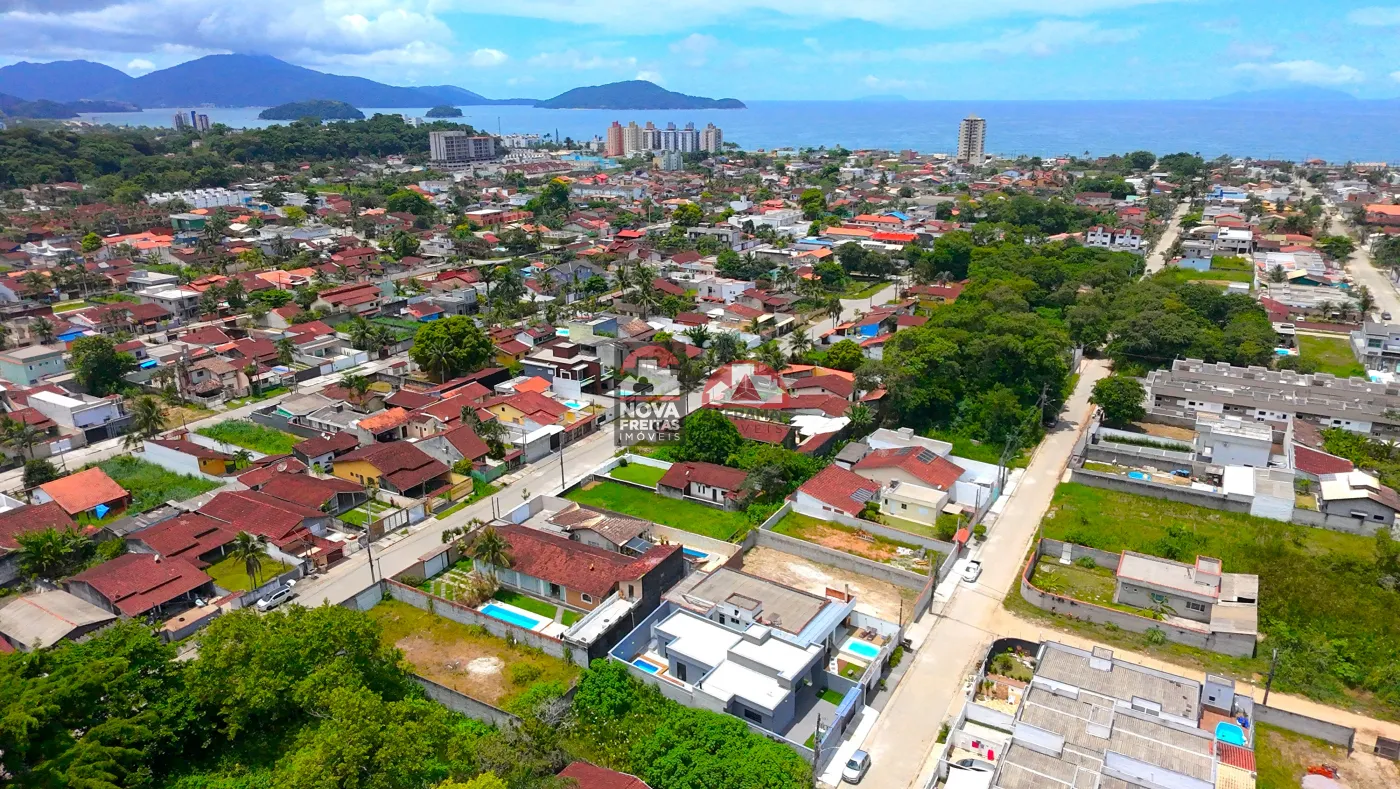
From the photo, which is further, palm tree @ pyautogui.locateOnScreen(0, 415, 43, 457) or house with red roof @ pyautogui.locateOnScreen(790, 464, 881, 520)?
palm tree @ pyautogui.locateOnScreen(0, 415, 43, 457)

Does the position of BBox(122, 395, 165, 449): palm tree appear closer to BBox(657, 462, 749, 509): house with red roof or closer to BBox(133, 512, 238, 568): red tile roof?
BBox(133, 512, 238, 568): red tile roof

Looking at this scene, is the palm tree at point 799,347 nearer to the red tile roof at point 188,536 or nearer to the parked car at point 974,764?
the red tile roof at point 188,536

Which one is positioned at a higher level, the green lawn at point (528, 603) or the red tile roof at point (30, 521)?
the red tile roof at point (30, 521)

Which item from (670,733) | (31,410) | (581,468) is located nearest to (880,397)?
(581,468)

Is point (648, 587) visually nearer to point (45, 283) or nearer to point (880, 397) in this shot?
point (880, 397)

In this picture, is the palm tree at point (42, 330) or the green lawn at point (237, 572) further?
the palm tree at point (42, 330)

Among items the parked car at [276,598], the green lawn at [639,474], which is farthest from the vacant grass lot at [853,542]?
the parked car at [276,598]

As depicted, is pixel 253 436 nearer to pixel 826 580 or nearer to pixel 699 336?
pixel 699 336

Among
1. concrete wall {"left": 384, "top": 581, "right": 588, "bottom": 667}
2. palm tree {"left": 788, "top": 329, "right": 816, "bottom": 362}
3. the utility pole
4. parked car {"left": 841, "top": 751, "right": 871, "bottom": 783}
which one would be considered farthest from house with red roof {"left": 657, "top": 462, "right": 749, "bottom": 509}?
the utility pole
